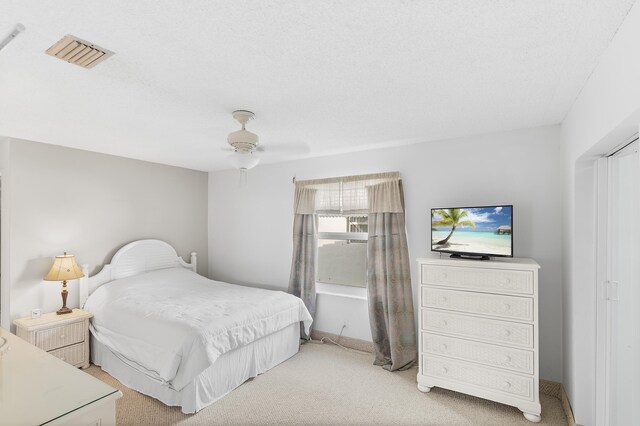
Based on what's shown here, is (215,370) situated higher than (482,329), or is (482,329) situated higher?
(482,329)

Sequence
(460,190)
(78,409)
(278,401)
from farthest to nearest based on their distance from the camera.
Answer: (460,190), (278,401), (78,409)

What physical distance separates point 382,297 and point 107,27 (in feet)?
10.5

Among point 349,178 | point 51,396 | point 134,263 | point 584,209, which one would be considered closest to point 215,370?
point 51,396

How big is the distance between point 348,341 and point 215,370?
1.68 m

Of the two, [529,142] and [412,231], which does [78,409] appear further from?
[529,142]

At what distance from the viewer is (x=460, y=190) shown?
3.30m

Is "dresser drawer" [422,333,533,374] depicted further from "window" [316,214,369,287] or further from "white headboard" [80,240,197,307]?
"white headboard" [80,240,197,307]

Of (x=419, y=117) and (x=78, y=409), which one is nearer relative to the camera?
(x=78, y=409)

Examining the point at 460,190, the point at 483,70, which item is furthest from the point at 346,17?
the point at 460,190

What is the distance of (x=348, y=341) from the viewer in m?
3.91

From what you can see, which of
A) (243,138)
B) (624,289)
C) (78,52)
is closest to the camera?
(78,52)

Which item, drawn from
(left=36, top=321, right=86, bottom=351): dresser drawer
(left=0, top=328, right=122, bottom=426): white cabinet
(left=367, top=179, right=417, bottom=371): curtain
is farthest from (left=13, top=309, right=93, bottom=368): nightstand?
(left=367, top=179, right=417, bottom=371): curtain

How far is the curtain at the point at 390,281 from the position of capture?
340 centimetres

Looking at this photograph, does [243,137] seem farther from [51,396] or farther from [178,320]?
[51,396]
